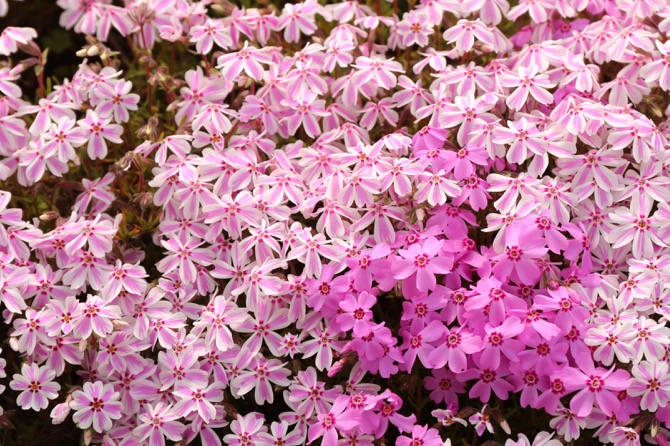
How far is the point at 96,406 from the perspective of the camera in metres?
2.49

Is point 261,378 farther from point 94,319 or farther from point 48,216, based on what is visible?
point 48,216

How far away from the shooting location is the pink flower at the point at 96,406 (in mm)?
2479

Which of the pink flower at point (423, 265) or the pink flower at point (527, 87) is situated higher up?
the pink flower at point (527, 87)

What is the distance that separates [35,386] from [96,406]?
17cm

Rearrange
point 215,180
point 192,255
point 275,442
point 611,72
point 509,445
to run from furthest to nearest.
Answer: point 611,72 → point 215,180 → point 192,255 → point 275,442 → point 509,445

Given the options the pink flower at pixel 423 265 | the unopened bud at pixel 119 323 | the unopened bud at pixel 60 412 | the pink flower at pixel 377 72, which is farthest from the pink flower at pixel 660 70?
the unopened bud at pixel 60 412

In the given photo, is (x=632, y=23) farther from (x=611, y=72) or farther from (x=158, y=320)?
(x=158, y=320)

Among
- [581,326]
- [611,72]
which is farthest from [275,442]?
[611,72]

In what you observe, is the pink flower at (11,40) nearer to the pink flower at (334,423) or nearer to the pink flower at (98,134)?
the pink flower at (98,134)

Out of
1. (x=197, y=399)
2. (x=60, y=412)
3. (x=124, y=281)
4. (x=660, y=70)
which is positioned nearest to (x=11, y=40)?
(x=124, y=281)

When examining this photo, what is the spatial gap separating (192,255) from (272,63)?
0.68 m

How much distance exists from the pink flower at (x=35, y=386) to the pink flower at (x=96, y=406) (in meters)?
0.08

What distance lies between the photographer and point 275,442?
96.6 inches

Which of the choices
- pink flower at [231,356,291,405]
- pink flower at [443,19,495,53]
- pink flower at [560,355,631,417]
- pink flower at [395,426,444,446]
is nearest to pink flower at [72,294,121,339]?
pink flower at [231,356,291,405]
